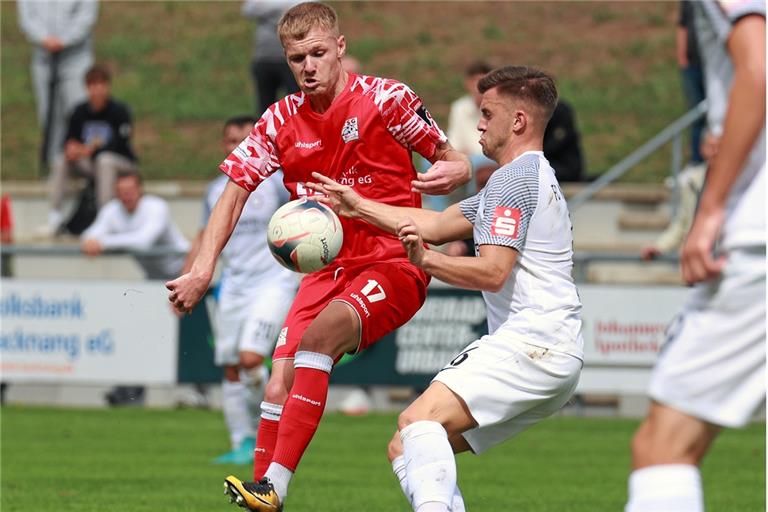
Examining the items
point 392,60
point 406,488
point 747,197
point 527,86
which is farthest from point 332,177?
point 392,60

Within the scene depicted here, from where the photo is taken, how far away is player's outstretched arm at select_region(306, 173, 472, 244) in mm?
6730

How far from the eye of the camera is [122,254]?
55.0 feet

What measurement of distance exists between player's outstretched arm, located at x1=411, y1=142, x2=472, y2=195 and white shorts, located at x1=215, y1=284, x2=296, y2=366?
4.79 m

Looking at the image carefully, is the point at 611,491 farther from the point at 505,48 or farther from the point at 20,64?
the point at 20,64

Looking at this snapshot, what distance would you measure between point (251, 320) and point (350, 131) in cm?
469

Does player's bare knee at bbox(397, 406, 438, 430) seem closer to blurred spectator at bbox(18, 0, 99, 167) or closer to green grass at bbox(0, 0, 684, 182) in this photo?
blurred spectator at bbox(18, 0, 99, 167)

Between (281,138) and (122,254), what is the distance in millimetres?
9463

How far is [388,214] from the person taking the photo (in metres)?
6.74

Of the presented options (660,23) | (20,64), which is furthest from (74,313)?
(660,23)

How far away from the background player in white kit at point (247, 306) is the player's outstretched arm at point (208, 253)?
14.2 ft

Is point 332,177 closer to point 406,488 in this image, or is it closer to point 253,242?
point 406,488

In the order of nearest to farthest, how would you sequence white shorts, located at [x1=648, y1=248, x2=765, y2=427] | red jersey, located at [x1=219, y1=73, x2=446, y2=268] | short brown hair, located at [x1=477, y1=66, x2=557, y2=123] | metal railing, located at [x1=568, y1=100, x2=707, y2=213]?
white shorts, located at [x1=648, y1=248, x2=765, y2=427], short brown hair, located at [x1=477, y1=66, x2=557, y2=123], red jersey, located at [x1=219, y1=73, x2=446, y2=268], metal railing, located at [x1=568, y1=100, x2=707, y2=213]

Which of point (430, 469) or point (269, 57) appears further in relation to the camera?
point (269, 57)

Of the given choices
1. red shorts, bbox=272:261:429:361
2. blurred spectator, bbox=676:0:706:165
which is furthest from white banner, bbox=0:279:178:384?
red shorts, bbox=272:261:429:361
